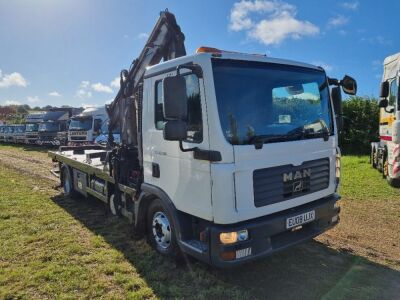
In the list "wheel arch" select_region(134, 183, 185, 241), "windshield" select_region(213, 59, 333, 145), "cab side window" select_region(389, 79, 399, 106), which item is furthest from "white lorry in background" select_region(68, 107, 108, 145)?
"windshield" select_region(213, 59, 333, 145)

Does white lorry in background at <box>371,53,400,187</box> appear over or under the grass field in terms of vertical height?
over

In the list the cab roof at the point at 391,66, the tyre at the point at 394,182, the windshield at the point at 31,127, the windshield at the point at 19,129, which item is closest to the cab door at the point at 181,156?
the tyre at the point at 394,182

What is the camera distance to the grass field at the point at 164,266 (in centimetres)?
401

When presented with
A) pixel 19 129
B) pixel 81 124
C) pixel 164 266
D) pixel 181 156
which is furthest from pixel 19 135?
pixel 181 156

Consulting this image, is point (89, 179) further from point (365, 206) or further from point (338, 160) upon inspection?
point (365, 206)

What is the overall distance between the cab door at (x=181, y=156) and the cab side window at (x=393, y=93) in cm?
700

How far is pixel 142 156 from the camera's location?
4.96 metres

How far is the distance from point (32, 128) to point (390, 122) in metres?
26.9

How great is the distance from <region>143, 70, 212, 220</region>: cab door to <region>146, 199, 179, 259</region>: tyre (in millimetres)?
294

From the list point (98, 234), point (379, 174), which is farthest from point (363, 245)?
point (379, 174)

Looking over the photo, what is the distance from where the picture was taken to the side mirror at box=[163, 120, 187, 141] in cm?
363

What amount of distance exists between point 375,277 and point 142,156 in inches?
127

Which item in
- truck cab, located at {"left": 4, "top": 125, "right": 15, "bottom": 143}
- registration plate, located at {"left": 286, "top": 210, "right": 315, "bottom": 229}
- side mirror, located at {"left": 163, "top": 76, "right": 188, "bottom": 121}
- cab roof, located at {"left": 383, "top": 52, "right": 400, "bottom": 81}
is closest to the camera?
side mirror, located at {"left": 163, "top": 76, "right": 188, "bottom": 121}

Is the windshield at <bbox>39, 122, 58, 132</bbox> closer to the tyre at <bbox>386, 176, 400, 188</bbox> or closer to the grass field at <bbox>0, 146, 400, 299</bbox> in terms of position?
the grass field at <bbox>0, 146, 400, 299</bbox>
